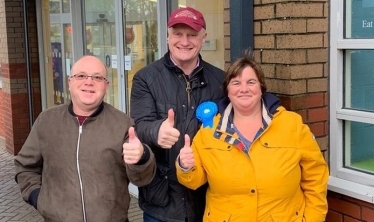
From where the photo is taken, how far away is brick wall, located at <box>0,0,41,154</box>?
27.9 ft

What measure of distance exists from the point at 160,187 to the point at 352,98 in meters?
1.20

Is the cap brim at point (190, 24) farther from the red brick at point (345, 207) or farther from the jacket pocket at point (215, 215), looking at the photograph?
the red brick at point (345, 207)

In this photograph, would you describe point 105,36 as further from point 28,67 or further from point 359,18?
point 359,18

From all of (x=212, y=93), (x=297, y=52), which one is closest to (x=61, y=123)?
(x=212, y=93)

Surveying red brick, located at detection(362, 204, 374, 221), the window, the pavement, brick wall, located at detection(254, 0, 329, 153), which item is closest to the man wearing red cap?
brick wall, located at detection(254, 0, 329, 153)

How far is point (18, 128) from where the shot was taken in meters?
8.56

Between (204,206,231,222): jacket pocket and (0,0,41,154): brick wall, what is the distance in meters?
6.46

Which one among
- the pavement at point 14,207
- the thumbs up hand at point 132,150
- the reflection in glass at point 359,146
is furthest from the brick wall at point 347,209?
the pavement at point 14,207

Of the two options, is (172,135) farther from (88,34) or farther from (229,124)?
(88,34)

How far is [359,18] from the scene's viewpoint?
9.72ft

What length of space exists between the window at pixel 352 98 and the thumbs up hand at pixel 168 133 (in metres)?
1.13

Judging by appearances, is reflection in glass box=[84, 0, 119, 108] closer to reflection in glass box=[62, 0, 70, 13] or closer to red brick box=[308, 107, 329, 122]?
reflection in glass box=[62, 0, 70, 13]

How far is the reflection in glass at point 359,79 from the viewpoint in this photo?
2.97 metres

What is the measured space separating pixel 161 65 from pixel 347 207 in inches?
50.9
